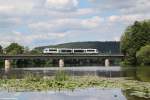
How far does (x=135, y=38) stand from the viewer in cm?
15950

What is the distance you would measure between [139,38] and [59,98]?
4876 inches

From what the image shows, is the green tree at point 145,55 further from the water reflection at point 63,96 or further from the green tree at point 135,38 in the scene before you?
the water reflection at point 63,96

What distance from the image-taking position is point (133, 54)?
158000 millimetres

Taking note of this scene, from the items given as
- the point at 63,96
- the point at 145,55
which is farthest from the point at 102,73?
the point at 63,96

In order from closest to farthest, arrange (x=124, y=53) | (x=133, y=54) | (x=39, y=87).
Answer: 1. (x=39, y=87)
2. (x=133, y=54)
3. (x=124, y=53)

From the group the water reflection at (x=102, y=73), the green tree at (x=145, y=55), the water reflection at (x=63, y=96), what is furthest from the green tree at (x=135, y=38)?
the water reflection at (x=63, y=96)

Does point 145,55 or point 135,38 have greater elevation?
point 135,38

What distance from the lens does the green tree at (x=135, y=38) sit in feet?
519

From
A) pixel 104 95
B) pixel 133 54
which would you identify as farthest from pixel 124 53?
pixel 104 95

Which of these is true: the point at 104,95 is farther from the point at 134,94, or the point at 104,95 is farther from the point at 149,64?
the point at 149,64

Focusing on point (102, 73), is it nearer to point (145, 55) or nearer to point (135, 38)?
point (145, 55)

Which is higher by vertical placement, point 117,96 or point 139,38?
point 139,38

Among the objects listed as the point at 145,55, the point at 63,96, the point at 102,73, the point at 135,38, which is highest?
the point at 135,38

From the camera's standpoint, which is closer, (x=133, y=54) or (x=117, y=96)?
(x=117, y=96)
